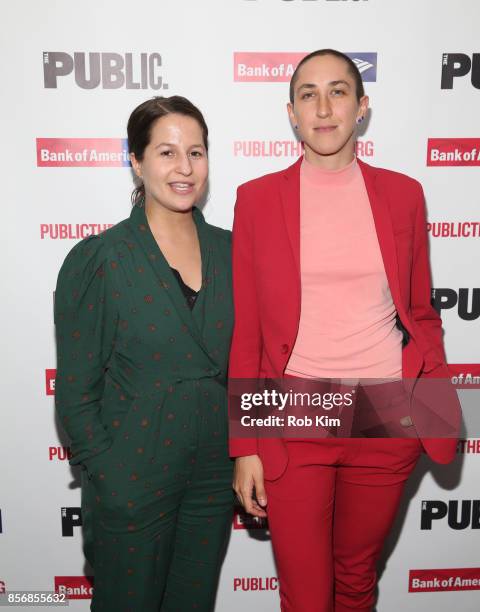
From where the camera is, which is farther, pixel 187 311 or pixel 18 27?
pixel 18 27

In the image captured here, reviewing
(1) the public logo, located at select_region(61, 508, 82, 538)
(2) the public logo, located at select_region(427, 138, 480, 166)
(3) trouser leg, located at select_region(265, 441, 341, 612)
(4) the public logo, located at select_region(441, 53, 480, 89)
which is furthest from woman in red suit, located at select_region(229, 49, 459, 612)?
(1) the public logo, located at select_region(61, 508, 82, 538)

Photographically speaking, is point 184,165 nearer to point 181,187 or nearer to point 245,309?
point 181,187

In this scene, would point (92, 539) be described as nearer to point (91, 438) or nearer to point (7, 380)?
point (91, 438)

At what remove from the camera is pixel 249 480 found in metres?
1.73

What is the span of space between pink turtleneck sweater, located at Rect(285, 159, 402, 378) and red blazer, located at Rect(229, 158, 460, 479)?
37mm

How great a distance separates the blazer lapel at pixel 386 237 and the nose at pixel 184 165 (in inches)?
21.0

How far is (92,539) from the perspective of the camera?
1.73 meters

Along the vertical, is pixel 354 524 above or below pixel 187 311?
below

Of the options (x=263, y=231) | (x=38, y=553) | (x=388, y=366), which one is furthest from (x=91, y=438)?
(x=38, y=553)

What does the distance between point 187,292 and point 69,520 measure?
143 centimetres

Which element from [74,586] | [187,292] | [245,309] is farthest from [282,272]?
[74,586]

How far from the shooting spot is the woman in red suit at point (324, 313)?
1.66 metres

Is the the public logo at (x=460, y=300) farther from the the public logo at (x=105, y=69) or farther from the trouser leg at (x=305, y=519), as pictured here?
the the public logo at (x=105, y=69)

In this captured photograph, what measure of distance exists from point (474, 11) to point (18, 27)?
5.85 feet
